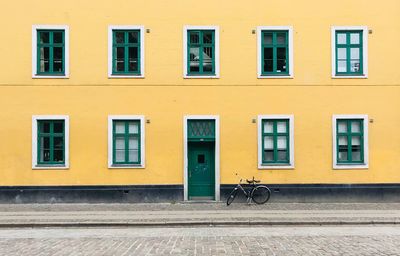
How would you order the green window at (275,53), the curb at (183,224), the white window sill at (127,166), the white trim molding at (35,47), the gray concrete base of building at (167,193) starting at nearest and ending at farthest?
the curb at (183,224) → the gray concrete base of building at (167,193) → the white window sill at (127,166) → the white trim molding at (35,47) → the green window at (275,53)

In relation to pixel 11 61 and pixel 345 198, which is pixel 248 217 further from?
pixel 11 61

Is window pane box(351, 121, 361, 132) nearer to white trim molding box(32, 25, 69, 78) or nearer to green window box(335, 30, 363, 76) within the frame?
green window box(335, 30, 363, 76)

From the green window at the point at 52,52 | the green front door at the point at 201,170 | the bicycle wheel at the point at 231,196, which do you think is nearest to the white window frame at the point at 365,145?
the bicycle wheel at the point at 231,196

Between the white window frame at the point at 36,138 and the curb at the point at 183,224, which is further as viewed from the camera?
the white window frame at the point at 36,138

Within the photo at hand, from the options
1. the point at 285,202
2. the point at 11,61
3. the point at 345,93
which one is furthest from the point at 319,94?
the point at 11,61

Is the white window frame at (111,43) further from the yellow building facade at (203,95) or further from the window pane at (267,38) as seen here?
the window pane at (267,38)

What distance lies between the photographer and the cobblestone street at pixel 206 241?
429 inches

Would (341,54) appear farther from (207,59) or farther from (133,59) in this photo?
(133,59)

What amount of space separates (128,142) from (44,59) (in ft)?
15.8

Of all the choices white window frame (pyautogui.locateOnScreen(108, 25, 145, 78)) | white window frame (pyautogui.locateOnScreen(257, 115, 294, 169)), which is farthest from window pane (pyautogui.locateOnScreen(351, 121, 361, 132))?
white window frame (pyautogui.locateOnScreen(108, 25, 145, 78))

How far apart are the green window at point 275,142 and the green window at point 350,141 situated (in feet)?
7.09

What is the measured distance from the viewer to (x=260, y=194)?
20.8 metres

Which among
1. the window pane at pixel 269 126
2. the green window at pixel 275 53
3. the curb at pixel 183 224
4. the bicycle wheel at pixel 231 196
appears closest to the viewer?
the curb at pixel 183 224

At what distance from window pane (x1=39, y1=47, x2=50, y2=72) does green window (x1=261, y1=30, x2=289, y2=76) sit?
877cm
